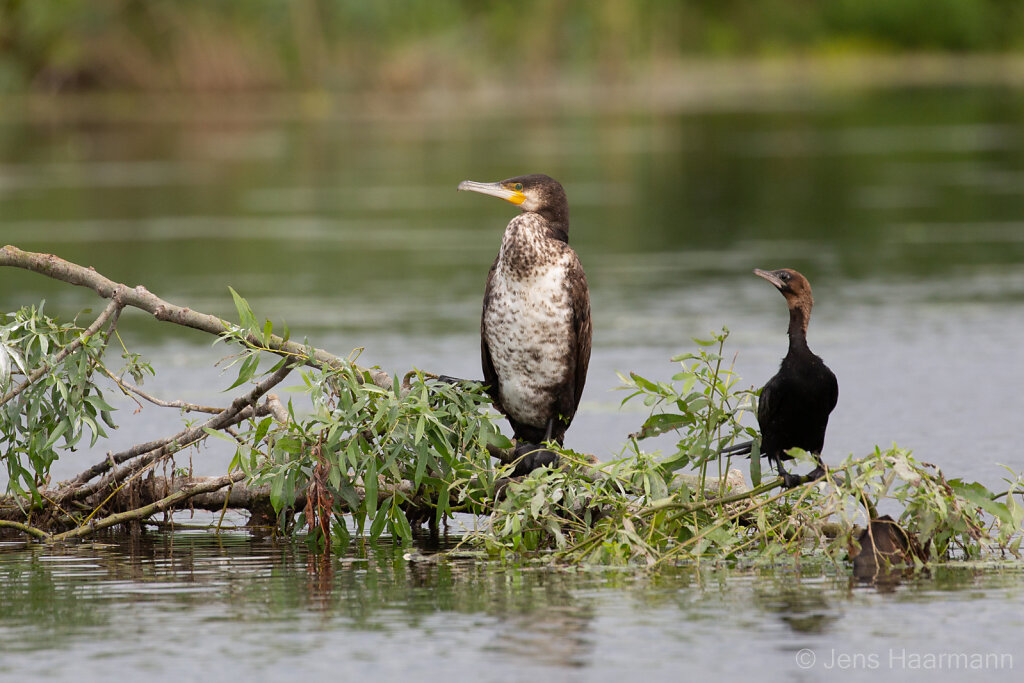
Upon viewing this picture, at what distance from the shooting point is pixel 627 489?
773 cm

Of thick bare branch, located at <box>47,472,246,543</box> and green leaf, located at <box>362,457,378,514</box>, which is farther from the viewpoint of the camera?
thick bare branch, located at <box>47,472,246,543</box>

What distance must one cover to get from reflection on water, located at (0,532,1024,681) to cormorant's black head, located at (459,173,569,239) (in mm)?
1482

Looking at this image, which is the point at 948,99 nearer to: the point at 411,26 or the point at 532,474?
the point at 411,26

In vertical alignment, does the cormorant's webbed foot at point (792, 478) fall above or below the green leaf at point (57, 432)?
below

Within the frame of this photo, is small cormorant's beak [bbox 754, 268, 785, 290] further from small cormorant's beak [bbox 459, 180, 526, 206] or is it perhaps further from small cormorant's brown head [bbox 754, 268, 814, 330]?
small cormorant's beak [bbox 459, 180, 526, 206]

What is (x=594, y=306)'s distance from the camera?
15.9 metres

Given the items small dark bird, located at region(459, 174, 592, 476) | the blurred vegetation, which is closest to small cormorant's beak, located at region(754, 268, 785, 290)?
small dark bird, located at region(459, 174, 592, 476)

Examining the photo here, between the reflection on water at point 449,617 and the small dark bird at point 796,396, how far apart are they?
0.50 meters

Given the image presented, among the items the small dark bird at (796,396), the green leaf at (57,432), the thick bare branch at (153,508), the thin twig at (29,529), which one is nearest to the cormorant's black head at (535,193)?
the small dark bird at (796,396)

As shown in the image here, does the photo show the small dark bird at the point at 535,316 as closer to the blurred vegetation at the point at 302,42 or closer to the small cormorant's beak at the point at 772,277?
the small cormorant's beak at the point at 772,277

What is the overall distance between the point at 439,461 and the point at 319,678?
7.12 ft

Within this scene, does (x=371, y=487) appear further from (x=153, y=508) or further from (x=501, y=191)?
(x=501, y=191)

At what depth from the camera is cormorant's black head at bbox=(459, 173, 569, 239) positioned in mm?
7758

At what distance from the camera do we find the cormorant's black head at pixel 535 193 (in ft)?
25.5
